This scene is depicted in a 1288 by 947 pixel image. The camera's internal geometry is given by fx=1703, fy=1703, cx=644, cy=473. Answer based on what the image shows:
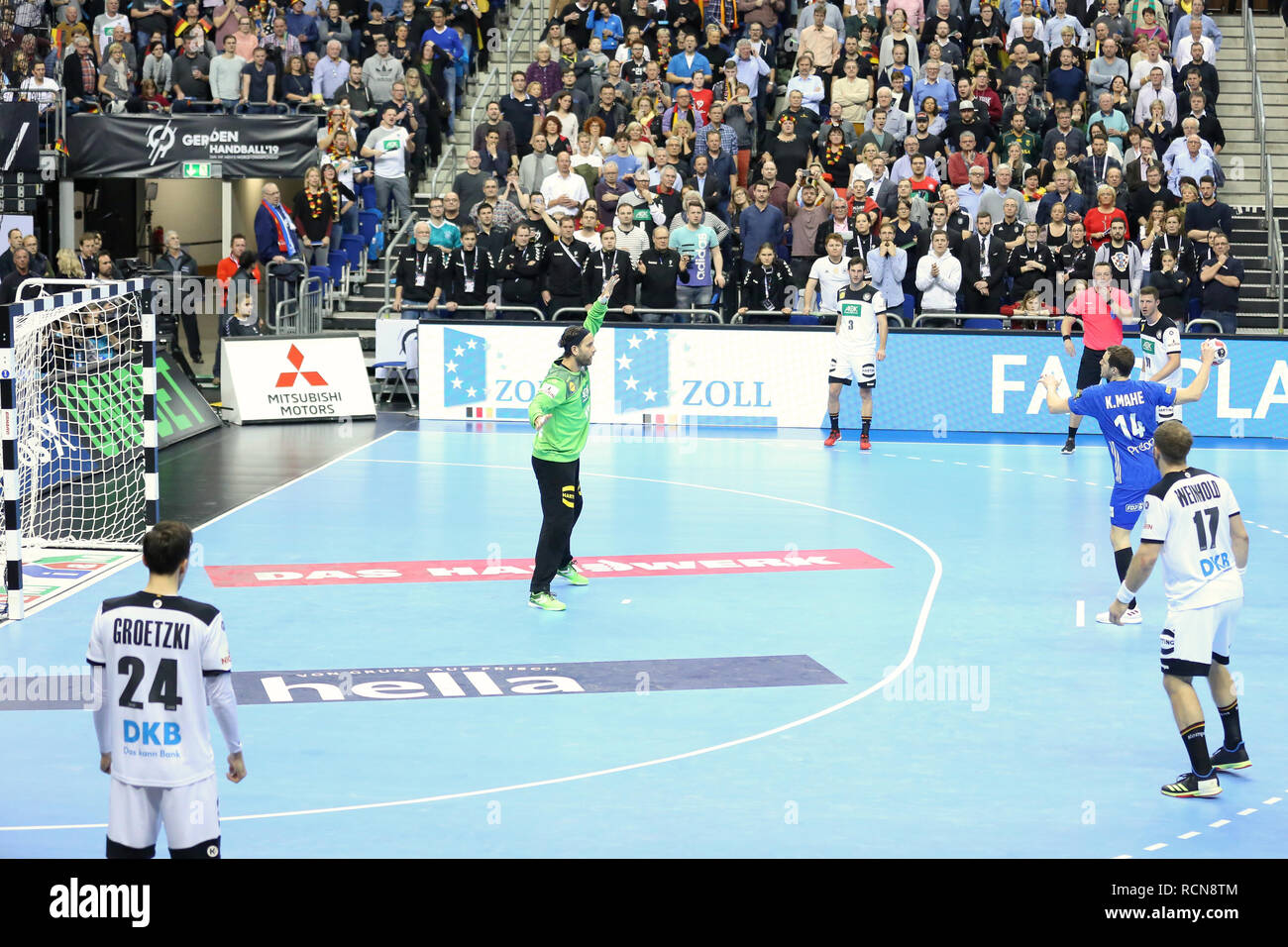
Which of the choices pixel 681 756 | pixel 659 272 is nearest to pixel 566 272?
pixel 659 272

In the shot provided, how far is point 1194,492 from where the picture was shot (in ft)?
30.9

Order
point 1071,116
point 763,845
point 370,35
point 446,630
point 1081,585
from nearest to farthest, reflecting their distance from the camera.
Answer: point 763,845 → point 446,630 → point 1081,585 → point 1071,116 → point 370,35

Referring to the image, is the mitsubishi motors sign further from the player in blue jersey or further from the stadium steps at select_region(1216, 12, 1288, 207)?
the stadium steps at select_region(1216, 12, 1288, 207)

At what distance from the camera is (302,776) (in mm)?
9414

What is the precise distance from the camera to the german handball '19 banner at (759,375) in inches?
985

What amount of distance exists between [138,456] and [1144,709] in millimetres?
12575

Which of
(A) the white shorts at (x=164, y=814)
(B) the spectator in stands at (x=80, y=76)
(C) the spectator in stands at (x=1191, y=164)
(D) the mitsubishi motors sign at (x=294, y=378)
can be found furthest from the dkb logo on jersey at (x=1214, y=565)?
(B) the spectator in stands at (x=80, y=76)

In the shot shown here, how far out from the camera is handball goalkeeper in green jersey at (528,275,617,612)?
13500 millimetres

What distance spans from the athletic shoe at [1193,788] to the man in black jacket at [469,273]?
17.4 m

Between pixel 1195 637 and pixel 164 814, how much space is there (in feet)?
18.0

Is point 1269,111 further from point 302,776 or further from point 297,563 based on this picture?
point 302,776

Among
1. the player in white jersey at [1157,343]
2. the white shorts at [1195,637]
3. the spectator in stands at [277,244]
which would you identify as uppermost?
the spectator in stands at [277,244]

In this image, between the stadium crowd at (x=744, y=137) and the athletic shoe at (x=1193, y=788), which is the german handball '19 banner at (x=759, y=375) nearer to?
the stadium crowd at (x=744, y=137)
